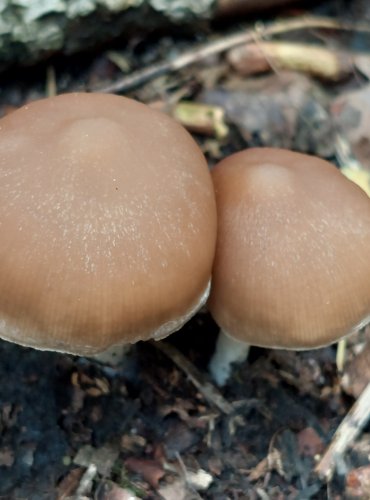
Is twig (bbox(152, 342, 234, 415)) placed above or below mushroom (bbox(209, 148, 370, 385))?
below

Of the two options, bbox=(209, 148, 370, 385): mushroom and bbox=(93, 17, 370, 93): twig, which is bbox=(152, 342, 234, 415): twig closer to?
bbox=(209, 148, 370, 385): mushroom

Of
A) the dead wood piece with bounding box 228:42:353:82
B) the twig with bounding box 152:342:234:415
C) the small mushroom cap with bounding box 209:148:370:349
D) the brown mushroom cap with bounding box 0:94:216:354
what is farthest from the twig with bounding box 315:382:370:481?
the dead wood piece with bounding box 228:42:353:82

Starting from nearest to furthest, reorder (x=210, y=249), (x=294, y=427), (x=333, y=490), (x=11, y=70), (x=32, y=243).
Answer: (x=32, y=243), (x=210, y=249), (x=333, y=490), (x=294, y=427), (x=11, y=70)

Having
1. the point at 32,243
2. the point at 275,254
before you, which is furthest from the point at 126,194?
the point at 275,254

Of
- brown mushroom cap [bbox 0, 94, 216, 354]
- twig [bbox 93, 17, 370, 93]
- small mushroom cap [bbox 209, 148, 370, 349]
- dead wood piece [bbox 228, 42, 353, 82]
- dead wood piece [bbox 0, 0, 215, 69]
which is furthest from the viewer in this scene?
dead wood piece [bbox 228, 42, 353, 82]

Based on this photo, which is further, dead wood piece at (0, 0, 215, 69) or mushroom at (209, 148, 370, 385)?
dead wood piece at (0, 0, 215, 69)

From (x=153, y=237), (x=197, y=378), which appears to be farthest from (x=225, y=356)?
(x=153, y=237)

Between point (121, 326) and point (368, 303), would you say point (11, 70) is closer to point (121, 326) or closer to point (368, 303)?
point (121, 326)
